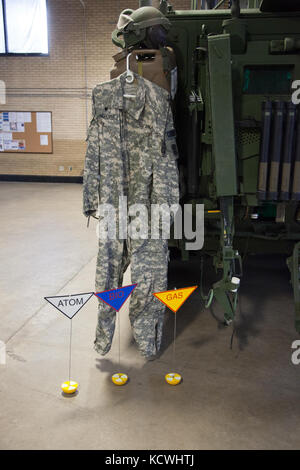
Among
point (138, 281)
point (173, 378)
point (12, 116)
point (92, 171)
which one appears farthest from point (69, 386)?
point (12, 116)

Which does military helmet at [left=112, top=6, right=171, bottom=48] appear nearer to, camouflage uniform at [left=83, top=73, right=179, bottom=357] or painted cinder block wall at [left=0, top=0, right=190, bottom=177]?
camouflage uniform at [left=83, top=73, right=179, bottom=357]

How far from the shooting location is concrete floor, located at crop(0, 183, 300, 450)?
75.8 inches

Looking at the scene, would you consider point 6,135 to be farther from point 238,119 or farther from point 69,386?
point 69,386

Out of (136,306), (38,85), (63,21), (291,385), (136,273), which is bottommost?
(291,385)

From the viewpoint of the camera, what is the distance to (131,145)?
245 cm

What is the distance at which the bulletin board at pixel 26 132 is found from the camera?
37.3 ft

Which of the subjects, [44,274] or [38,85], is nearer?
[44,274]

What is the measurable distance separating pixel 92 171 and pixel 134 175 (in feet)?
0.82

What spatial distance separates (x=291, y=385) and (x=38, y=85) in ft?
35.4

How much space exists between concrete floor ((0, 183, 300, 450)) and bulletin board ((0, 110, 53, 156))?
26.5ft

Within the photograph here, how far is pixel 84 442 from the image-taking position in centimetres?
187

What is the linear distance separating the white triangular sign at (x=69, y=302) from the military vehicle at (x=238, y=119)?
0.78 m

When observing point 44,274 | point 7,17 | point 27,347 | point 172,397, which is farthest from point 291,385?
point 7,17

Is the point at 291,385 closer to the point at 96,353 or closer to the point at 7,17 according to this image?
the point at 96,353
